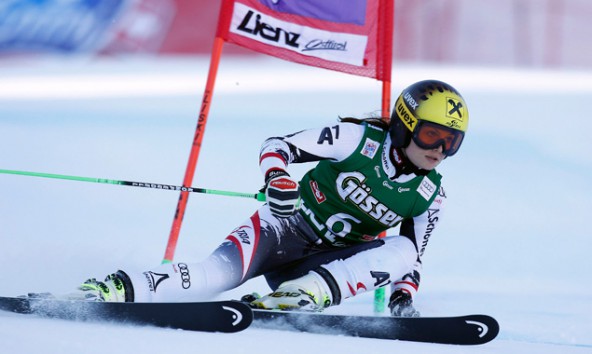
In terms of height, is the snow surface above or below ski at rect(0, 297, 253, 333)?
above

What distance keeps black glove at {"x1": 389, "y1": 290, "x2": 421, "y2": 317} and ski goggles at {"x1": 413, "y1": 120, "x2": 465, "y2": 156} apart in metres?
0.74

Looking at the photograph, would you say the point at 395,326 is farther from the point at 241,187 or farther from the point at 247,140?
the point at 247,140

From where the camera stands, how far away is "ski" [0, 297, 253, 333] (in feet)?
12.0

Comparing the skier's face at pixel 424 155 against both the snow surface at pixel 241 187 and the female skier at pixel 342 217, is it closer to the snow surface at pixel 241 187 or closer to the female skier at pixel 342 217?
the female skier at pixel 342 217

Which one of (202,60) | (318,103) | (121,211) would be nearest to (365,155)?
(121,211)

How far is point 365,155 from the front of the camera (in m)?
4.59

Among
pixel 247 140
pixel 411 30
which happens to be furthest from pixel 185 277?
pixel 411 30

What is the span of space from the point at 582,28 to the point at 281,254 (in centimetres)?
974

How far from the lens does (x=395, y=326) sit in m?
4.02

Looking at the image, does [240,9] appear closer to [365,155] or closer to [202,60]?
[365,155]

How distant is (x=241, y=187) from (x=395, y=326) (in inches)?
161

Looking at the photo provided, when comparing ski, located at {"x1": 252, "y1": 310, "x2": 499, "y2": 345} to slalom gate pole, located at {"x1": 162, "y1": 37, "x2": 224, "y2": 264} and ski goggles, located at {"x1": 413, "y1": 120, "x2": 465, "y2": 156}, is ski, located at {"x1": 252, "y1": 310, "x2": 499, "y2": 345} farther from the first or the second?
slalom gate pole, located at {"x1": 162, "y1": 37, "x2": 224, "y2": 264}

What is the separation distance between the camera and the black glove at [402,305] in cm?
470

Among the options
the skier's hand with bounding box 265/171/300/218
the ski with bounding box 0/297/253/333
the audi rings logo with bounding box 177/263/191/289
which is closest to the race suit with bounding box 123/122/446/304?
the audi rings logo with bounding box 177/263/191/289
